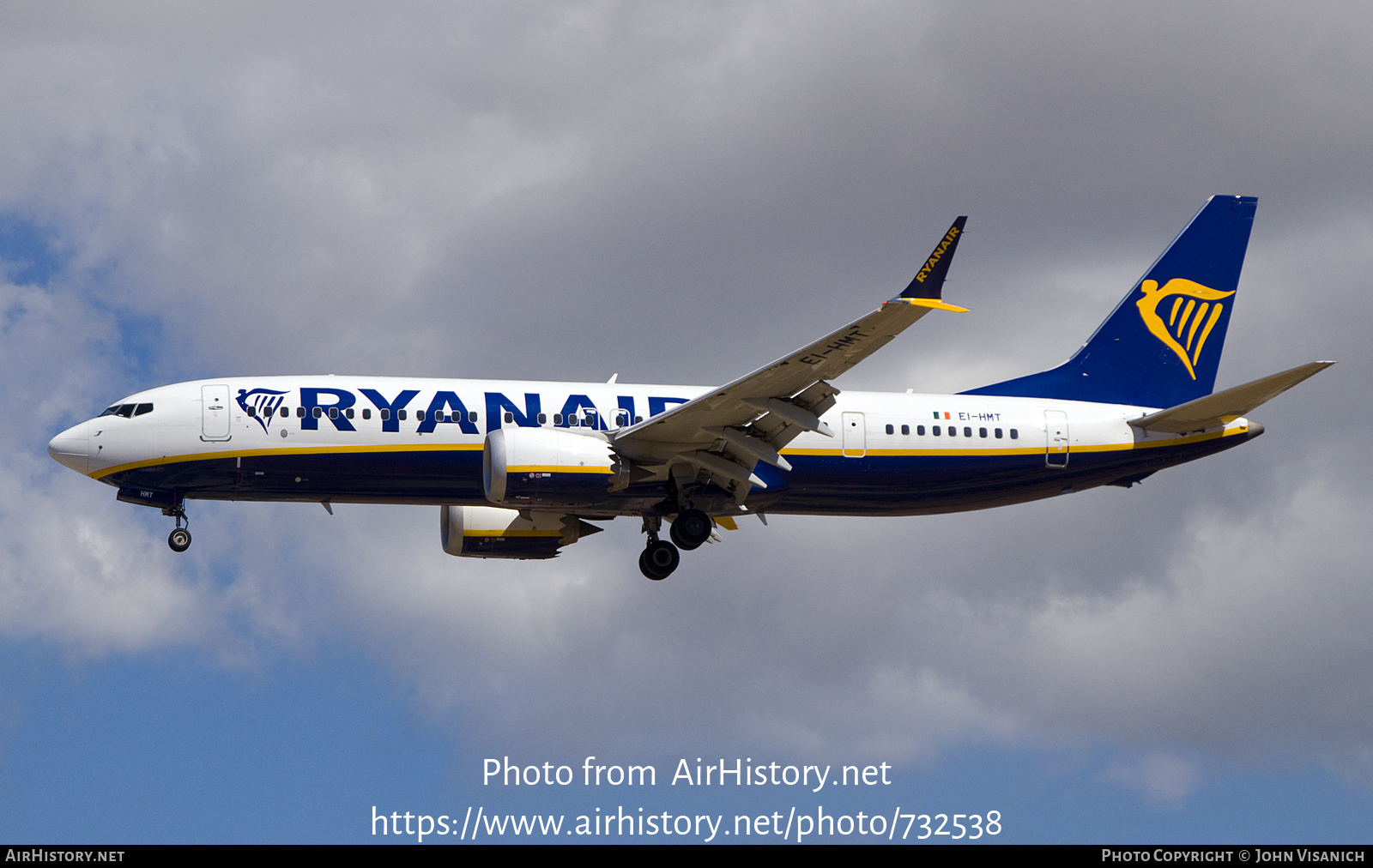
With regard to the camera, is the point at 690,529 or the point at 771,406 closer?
the point at 771,406

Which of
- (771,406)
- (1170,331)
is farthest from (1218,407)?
(771,406)

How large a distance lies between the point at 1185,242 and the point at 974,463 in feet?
36.3

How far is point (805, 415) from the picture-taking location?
111 ft

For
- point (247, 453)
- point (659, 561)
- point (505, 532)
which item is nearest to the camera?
point (247, 453)

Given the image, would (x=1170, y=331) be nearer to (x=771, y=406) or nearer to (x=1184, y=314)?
(x=1184, y=314)

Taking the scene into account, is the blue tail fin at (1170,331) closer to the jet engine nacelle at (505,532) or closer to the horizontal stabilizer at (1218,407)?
the horizontal stabilizer at (1218,407)

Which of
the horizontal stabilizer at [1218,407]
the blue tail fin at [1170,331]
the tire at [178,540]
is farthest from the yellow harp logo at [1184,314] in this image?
the tire at [178,540]

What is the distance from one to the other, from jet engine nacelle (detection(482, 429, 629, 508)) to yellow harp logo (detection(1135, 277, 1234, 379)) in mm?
16820

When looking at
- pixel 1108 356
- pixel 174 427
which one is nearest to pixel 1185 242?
pixel 1108 356

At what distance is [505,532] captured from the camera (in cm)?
4203

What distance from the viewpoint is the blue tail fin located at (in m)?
41.8

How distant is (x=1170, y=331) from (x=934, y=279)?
1749 centimetres

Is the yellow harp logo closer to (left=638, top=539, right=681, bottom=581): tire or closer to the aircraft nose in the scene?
(left=638, top=539, right=681, bottom=581): tire

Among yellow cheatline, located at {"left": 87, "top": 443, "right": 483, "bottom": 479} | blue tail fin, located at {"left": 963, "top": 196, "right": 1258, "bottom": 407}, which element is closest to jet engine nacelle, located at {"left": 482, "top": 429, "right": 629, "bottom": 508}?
yellow cheatline, located at {"left": 87, "top": 443, "right": 483, "bottom": 479}
